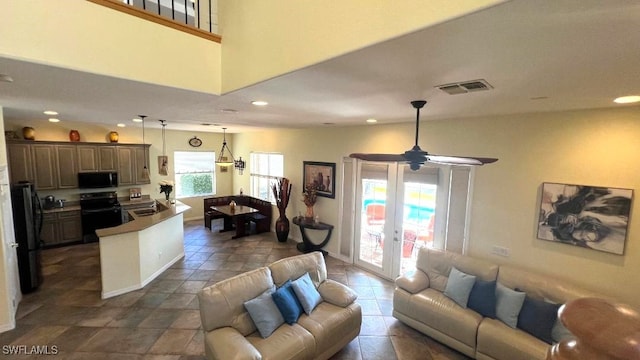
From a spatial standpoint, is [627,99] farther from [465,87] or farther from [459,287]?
[459,287]

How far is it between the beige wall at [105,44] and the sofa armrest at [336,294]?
8.64 ft

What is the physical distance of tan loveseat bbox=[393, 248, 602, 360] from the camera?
2.95 metres

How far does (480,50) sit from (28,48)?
9.20 feet

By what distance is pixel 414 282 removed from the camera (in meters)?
3.87

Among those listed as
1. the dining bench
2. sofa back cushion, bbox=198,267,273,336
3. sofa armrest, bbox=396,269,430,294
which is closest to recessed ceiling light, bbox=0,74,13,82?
sofa back cushion, bbox=198,267,273,336

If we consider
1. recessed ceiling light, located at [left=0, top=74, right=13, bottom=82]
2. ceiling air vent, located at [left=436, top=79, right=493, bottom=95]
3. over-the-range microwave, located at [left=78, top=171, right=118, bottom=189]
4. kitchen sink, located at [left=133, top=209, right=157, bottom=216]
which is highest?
recessed ceiling light, located at [left=0, top=74, right=13, bottom=82]

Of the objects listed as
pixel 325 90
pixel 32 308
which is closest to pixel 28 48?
pixel 325 90

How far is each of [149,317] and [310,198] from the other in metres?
3.57

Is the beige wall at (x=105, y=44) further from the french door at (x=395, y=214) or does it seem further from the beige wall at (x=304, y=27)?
the french door at (x=395, y=214)

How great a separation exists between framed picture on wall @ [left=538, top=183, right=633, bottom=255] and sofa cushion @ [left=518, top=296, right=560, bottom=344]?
813mm

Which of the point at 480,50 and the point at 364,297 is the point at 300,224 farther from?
the point at 480,50

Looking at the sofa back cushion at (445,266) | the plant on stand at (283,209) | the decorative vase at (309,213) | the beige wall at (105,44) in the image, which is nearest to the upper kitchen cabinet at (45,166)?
the plant on stand at (283,209)

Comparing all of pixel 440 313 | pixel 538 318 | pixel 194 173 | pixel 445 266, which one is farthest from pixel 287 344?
pixel 194 173

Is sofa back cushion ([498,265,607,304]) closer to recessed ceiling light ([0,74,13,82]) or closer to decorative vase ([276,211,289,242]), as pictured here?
decorative vase ([276,211,289,242])
